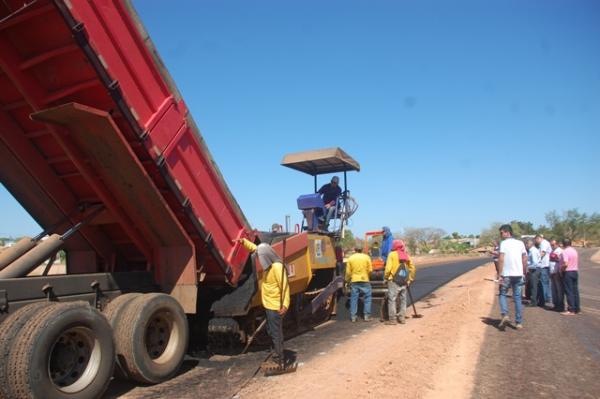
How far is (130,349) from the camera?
498 cm

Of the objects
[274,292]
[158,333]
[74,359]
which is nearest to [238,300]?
[274,292]

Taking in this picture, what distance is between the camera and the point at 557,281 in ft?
33.2

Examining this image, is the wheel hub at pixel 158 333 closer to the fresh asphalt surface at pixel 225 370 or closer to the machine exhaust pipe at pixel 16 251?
the fresh asphalt surface at pixel 225 370

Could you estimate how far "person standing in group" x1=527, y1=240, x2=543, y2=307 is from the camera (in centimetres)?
1091

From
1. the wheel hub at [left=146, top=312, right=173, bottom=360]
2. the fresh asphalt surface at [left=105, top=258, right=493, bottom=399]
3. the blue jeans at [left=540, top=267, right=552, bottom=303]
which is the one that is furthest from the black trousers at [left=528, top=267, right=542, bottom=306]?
the wheel hub at [left=146, top=312, right=173, bottom=360]

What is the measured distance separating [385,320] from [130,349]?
5700 mm

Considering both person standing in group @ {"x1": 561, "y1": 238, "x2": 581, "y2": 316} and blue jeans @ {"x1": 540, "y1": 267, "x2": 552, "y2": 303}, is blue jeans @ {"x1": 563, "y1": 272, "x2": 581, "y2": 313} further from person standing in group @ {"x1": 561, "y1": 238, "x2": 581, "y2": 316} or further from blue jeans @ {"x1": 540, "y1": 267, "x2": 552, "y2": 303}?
blue jeans @ {"x1": 540, "y1": 267, "x2": 552, "y2": 303}

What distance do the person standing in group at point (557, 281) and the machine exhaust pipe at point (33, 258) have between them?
9.31 m

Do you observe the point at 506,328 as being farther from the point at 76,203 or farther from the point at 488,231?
the point at 488,231

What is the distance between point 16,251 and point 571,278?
A: 31.0 feet

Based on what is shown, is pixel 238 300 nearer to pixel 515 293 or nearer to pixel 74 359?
pixel 74 359

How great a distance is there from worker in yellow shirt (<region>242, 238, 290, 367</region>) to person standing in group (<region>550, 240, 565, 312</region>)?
6769 mm

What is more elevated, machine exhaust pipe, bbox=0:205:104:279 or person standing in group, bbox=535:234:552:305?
machine exhaust pipe, bbox=0:205:104:279

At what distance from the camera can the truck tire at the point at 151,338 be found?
A: 16.4 ft
